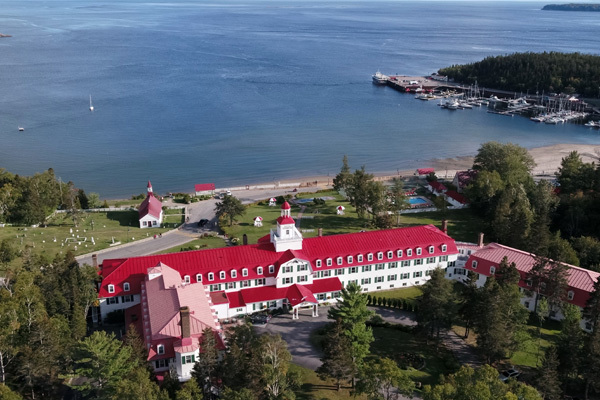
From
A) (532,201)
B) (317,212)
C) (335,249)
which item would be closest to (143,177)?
(317,212)

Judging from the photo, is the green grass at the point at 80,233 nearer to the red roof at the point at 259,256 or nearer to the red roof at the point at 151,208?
the red roof at the point at 151,208

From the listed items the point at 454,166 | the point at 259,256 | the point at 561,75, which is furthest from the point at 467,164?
the point at 561,75

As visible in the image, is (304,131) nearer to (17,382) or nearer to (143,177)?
(143,177)

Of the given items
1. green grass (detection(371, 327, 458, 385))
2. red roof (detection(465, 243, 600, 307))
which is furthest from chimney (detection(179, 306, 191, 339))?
red roof (detection(465, 243, 600, 307))

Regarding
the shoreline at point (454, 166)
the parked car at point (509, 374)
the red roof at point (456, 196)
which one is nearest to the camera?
the parked car at point (509, 374)

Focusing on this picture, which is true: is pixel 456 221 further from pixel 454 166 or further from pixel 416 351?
pixel 454 166

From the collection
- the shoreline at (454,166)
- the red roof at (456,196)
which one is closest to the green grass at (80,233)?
the shoreline at (454,166)

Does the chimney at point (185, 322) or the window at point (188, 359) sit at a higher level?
the chimney at point (185, 322)
